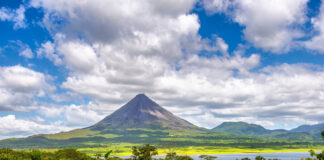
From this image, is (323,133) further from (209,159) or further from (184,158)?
(209,159)

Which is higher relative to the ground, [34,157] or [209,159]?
[34,157]

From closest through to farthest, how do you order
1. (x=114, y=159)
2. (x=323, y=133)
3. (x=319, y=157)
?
1. (x=323, y=133)
2. (x=319, y=157)
3. (x=114, y=159)

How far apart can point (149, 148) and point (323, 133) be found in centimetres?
9212

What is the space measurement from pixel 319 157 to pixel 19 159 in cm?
7390

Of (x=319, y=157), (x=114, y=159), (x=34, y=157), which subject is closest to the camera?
(x=319, y=157)

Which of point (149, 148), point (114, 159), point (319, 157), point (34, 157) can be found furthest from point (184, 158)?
point (319, 157)

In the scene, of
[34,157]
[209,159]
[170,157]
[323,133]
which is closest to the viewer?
[323,133]

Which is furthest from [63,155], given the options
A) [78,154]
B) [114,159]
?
[114,159]

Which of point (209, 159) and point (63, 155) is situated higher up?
point (63, 155)

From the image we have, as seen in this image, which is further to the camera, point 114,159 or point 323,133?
point 114,159

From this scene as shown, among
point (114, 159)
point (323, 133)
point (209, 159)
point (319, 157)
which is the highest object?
point (323, 133)

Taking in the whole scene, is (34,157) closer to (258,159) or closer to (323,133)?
(258,159)

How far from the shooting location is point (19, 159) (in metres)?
73.1

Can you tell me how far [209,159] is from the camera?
195m
